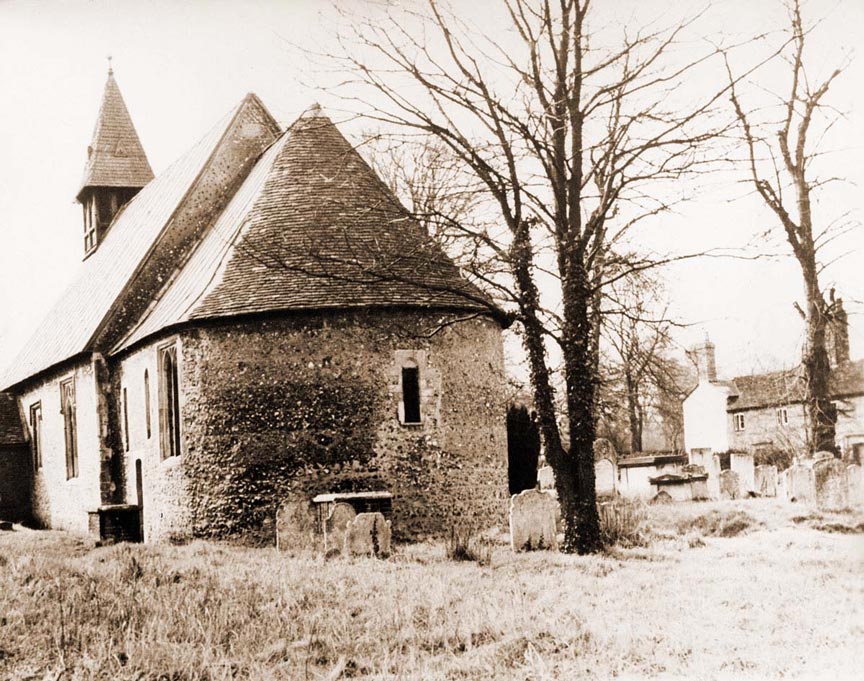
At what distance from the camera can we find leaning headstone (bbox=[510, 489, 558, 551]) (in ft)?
41.8

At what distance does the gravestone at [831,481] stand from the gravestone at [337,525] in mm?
10281

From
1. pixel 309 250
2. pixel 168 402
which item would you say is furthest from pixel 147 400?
pixel 309 250

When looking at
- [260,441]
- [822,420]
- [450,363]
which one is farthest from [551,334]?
[822,420]

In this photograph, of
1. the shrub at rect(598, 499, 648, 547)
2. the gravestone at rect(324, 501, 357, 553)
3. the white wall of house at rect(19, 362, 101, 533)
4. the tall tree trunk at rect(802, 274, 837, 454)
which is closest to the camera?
the gravestone at rect(324, 501, 357, 553)

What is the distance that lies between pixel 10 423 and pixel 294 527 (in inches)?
631

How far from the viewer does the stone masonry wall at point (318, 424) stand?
1545 cm

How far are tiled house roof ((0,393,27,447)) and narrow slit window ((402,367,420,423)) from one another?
49.5 ft

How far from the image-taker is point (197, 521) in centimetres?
1595

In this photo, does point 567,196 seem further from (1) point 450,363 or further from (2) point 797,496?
(2) point 797,496

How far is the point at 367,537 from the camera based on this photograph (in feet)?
41.2

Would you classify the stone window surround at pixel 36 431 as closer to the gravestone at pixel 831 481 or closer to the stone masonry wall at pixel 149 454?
the stone masonry wall at pixel 149 454

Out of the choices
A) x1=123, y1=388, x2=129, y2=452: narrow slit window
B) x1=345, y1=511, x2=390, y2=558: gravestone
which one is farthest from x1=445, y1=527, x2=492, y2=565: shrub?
x1=123, y1=388, x2=129, y2=452: narrow slit window

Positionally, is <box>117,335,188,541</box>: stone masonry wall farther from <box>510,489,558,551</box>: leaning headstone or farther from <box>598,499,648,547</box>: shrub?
<box>598,499,648,547</box>: shrub

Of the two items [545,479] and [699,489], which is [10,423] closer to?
[545,479]
